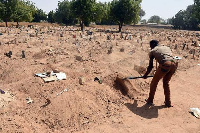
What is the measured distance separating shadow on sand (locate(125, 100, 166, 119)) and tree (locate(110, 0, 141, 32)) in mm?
17932

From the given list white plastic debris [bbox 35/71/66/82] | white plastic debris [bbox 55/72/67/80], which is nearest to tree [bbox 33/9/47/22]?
white plastic debris [bbox 35/71/66/82]

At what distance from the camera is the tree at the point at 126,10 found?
20.9 meters

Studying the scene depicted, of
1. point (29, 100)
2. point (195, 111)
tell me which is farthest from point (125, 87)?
point (29, 100)

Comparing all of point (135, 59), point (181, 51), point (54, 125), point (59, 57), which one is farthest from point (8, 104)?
point (181, 51)

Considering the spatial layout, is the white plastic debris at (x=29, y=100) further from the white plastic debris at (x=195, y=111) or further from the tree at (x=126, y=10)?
the tree at (x=126, y=10)

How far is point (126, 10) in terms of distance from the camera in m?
21.0

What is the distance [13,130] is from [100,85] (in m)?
2.58

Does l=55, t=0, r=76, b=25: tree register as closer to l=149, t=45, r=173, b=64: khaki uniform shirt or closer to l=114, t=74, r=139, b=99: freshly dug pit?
l=114, t=74, r=139, b=99: freshly dug pit

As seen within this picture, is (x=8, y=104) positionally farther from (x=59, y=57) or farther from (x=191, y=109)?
(x=191, y=109)

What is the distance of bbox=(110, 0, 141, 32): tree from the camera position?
822 inches

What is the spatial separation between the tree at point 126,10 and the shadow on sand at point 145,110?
17.9 m

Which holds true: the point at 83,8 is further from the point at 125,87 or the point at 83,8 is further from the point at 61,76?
the point at 125,87

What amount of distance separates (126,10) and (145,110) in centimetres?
1829

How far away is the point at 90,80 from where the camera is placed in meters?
5.51
